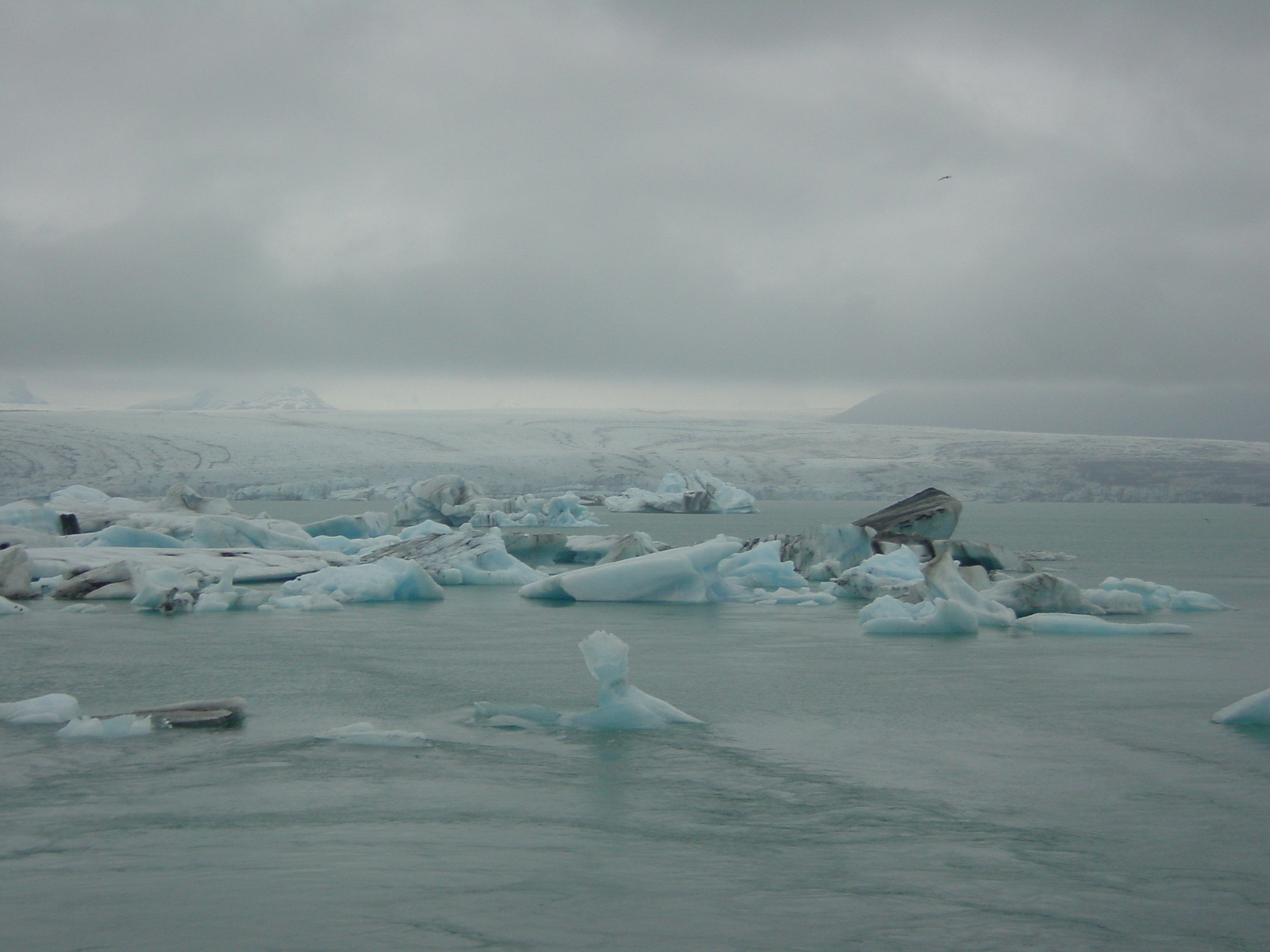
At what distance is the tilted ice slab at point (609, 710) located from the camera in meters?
4.60

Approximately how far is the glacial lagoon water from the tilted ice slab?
0.15 m

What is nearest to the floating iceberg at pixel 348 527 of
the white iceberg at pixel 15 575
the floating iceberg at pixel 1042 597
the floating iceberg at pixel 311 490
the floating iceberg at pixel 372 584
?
the floating iceberg at pixel 372 584

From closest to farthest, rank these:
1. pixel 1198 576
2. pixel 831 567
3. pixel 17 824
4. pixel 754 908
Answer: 1. pixel 754 908
2. pixel 17 824
3. pixel 831 567
4. pixel 1198 576

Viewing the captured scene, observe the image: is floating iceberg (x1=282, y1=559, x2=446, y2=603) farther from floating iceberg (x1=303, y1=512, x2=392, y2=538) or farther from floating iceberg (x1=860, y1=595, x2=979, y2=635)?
floating iceberg (x1=303, y1=512, x2=392, y2=538)

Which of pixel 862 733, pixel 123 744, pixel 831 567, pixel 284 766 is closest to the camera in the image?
pixel 284 766

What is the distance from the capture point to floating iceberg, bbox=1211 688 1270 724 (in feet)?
15.8

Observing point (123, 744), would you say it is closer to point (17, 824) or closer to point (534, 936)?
point (17, 824)

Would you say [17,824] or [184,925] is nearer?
[184,925]

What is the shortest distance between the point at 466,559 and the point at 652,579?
9.91ft

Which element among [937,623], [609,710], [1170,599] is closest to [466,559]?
[937,623]

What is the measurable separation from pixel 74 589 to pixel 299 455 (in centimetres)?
4068

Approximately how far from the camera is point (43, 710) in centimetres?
480

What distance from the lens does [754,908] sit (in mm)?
2719

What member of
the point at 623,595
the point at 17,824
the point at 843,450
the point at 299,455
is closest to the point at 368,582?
the point at 623,595
